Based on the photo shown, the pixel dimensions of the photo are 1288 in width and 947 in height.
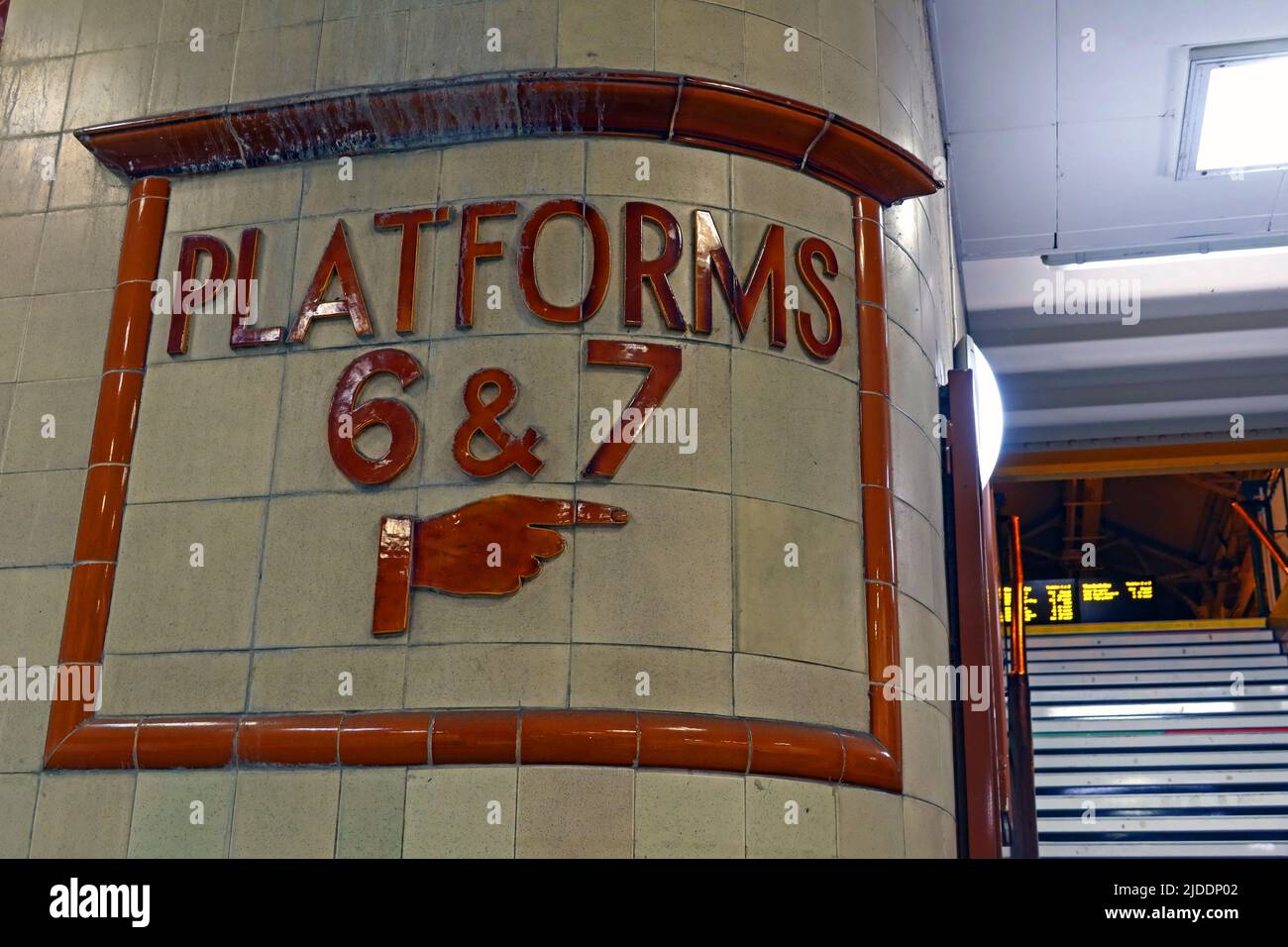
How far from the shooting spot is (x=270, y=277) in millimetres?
5180

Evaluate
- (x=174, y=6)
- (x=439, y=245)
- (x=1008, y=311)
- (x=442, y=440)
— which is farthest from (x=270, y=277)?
(x=1008, y=311)

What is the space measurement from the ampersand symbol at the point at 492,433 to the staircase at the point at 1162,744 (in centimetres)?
634

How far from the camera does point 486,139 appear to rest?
16.8 feet

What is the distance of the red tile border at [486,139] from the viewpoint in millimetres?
4418

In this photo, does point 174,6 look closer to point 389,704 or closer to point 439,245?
point 439,245

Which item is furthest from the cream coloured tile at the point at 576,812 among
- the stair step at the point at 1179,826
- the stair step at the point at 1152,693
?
the stair step at the point at 1152,693

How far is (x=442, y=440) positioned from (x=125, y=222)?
1.71 meters

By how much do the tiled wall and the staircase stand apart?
17.0ft

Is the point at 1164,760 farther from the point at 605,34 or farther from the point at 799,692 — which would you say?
the point at 605,34

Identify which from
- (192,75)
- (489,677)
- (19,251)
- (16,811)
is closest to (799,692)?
(489,677)

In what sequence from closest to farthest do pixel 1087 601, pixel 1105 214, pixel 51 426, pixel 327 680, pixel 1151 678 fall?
1. pixel 327 680
2. pixel 51 426
3. pixel 1105 214
4. pixel 1151 678
5. pixel 1087 601

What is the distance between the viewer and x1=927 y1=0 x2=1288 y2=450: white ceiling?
752cm

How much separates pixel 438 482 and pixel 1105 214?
6.12 meters

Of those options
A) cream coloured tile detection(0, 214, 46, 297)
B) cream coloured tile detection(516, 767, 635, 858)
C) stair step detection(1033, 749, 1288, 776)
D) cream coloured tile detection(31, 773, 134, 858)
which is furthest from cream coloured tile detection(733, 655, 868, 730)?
stair step detection(1033, 749, 1288, 776)
